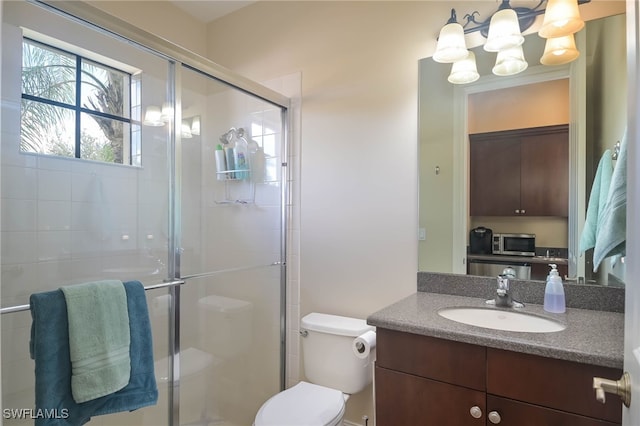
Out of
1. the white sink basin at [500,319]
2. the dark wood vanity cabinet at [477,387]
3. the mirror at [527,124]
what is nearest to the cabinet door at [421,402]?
the dark wood vanity cabinet at [477,387]

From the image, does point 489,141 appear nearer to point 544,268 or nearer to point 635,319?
point 544,268

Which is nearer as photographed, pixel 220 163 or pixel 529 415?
pixel 529 415

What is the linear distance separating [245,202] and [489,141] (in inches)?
55.7

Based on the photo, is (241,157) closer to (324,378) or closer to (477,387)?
(324,378)

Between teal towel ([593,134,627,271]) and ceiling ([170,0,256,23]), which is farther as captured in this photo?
ceiling ([170,0,256,23])

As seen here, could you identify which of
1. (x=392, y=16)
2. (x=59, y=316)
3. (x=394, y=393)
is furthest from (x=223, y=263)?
(x=392, y=16)

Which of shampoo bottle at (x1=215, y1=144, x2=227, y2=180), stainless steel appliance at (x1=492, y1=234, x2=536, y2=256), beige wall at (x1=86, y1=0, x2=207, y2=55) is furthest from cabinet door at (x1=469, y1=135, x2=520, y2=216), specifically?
beige wall at (x1=86, y1=0, x2=207, y2=55)

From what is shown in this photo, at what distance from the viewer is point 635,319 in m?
0.65

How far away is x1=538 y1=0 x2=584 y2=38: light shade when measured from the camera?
1.35 m

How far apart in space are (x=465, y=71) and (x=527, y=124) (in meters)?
0.37

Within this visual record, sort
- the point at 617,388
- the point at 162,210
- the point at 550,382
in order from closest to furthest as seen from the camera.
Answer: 1. the point at 617,388
2. the point at 550,382
3. the point at 162,210

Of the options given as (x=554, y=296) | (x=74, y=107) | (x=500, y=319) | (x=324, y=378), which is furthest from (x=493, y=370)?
(x=74, y=107)

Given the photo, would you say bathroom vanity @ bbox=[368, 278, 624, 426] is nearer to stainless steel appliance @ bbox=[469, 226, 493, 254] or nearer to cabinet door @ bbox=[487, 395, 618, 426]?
cabinet door @ bbox=[487, 395, 618, 426]

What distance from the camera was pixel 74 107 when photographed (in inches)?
64.9
